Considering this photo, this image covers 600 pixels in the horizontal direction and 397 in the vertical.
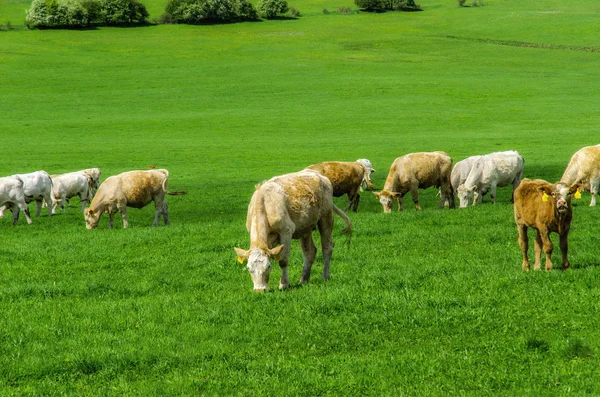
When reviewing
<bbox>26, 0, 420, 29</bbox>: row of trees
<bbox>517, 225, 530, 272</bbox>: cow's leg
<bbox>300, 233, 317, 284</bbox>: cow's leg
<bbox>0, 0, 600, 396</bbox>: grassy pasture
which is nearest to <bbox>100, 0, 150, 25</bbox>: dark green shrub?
<bbox>26, 0, 420, 29</bbox>: row of trees

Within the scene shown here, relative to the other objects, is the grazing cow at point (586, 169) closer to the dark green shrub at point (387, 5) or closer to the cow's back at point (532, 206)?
the cow's back at point (532, 206)

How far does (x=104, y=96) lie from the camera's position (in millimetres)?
78438

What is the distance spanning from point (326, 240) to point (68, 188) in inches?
796

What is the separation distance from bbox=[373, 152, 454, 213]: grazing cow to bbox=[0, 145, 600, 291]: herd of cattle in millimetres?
36

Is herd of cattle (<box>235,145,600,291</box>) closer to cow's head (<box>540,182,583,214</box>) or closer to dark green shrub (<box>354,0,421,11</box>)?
cow's head (<box>540,182,583,214</box>)

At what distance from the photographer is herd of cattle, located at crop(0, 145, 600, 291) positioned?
1366cm

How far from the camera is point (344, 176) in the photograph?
28.3m

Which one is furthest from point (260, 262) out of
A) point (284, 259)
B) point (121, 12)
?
point (121, 12)

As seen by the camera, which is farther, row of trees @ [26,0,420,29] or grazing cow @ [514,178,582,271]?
row of trees @ [26,0,420,29]

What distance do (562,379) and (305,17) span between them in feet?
416

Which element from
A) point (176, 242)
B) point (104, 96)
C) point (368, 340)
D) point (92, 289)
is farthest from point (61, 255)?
point (104, 96)

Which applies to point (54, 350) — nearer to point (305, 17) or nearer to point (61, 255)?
point (61, 255)

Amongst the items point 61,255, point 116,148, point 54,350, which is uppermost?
point 54,350

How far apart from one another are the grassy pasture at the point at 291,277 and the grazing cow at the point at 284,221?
0.52 m
